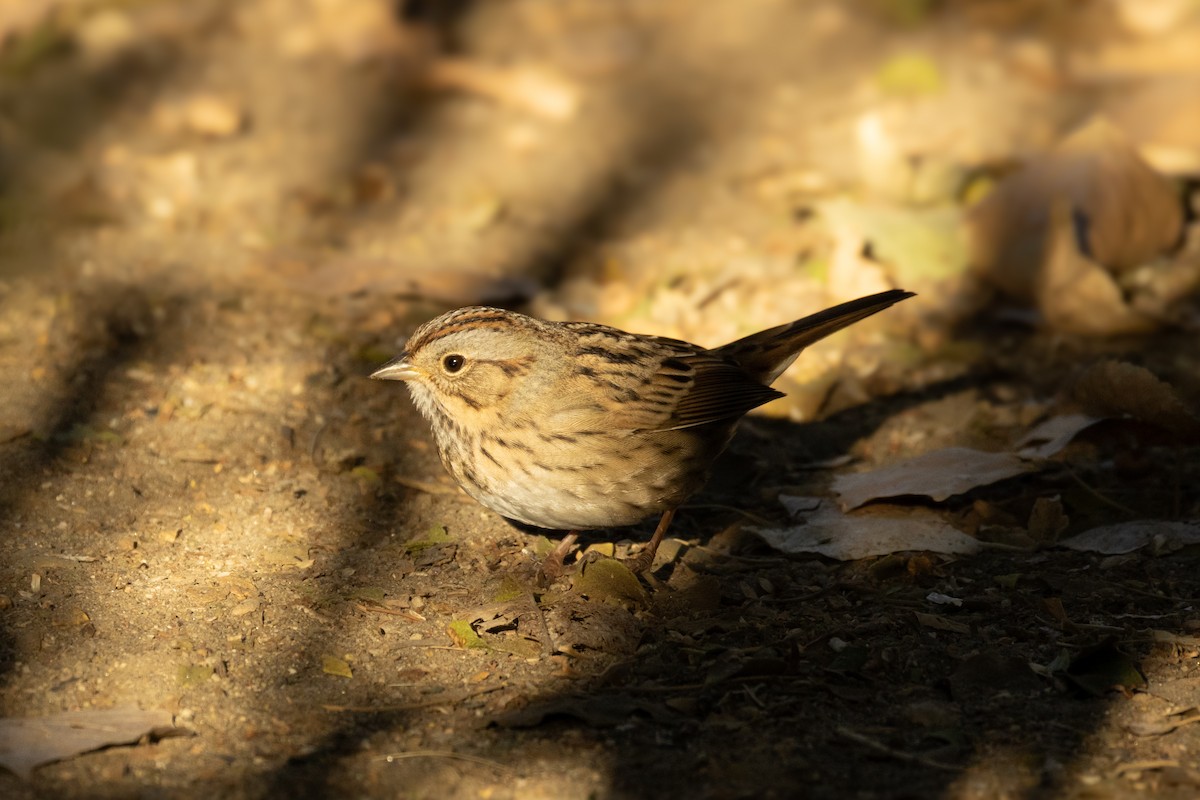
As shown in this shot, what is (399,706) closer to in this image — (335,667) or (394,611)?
(335,667)

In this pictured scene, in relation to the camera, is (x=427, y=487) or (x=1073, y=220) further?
(x=1073, y=220)

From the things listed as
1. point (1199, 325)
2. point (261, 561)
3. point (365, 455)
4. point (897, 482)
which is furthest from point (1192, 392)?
point (261, 561)

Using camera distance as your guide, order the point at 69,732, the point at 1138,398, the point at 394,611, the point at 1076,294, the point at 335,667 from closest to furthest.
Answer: the point at 69,732 → the point at 335,667 → the point at 394,611 → the point at 1138,398 → the point at 1076,294

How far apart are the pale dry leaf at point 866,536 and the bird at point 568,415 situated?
0.41m

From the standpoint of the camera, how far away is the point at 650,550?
4.79m

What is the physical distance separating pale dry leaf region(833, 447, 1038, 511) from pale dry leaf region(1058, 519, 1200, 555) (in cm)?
37

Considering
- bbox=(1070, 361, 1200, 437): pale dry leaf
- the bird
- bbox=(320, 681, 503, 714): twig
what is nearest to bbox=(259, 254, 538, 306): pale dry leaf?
the bird

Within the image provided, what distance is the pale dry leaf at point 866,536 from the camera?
4.73 meters

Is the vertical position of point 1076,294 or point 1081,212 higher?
point 1081,212

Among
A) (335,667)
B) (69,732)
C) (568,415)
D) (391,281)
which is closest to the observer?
(69,732)

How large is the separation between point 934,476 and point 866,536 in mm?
435

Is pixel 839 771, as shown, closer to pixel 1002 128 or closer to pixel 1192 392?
pixel 1192 392

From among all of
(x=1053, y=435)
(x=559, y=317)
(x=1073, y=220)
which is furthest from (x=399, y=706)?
(x=1073, y=220)

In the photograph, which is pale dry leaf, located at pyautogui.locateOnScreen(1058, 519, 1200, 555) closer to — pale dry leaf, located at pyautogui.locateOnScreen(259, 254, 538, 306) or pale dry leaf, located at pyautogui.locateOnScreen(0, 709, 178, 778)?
pale dry leaf, located at pyautogui.locateOnScreen(259, 254, 538, 306)
